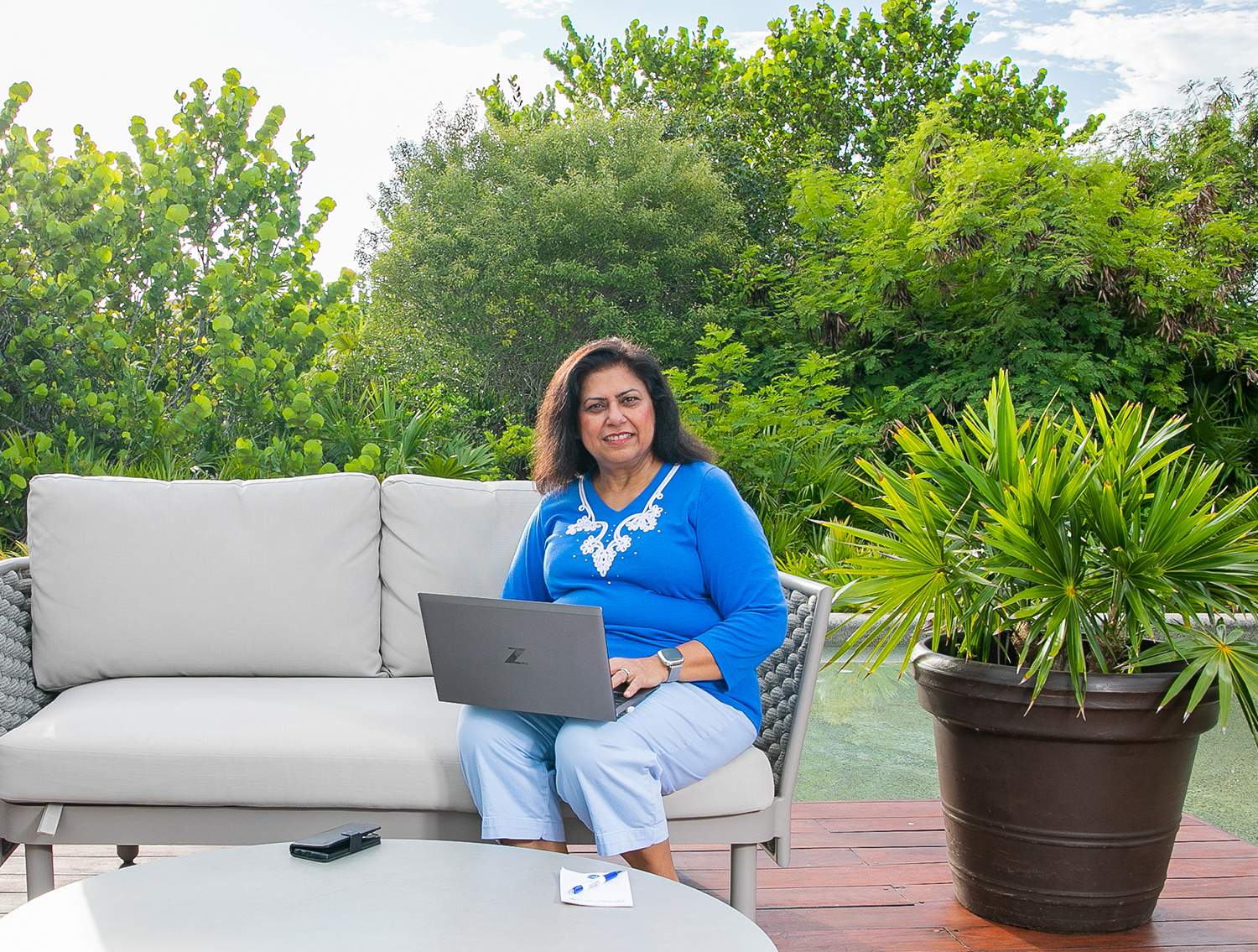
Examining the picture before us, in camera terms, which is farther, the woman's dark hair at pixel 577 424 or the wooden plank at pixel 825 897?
the wooden plank at pixel 825 897

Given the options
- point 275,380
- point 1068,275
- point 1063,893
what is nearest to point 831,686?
point 1063,893

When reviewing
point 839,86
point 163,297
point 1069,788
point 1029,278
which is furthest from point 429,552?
point 839,86

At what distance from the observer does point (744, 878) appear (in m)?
2.17

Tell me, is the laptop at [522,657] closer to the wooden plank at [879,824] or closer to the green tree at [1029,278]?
the wooden plank at [879,824]

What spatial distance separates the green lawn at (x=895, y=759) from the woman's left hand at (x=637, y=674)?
1529 millimetres

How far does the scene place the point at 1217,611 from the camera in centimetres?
231

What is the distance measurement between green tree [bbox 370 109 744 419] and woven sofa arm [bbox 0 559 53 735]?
9216 mm

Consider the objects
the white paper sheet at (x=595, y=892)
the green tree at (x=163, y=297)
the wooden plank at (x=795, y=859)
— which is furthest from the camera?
the green tree at (x=163, y=297)

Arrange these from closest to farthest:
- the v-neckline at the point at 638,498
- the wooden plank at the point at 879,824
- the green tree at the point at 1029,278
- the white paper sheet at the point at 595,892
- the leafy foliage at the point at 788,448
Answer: the white paper sheet at the point at 595,892, the v-neckline at the point at 638,498, the wooden plank at the point at 879,824, the leafy foliage at the point at 788,448, the green tree at the point at 1029,278

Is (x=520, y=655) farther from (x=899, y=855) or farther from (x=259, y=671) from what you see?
(x=899, y=855)

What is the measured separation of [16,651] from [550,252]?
32.4 feet

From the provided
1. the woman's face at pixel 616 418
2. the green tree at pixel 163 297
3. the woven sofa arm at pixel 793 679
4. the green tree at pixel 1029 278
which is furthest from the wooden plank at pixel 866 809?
the green tree at pixel 1029 278

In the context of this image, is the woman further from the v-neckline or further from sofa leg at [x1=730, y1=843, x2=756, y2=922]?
sofa leg at [x1=730, y1=843, x2=756, y2=922]

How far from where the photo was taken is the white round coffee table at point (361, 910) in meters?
1.38
